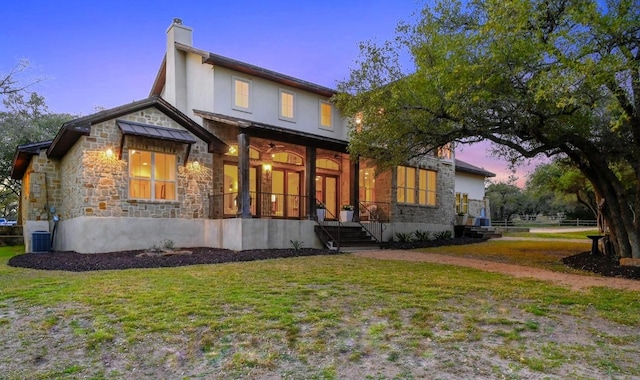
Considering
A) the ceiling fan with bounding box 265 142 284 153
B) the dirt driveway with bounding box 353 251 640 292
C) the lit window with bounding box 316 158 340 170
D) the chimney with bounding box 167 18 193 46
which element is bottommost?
the dirt driveway with bounding box 353 251 640 292

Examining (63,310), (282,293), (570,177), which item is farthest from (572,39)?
(570,177)

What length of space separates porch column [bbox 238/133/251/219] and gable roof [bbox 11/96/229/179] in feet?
4.23

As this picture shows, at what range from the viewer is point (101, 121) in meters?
11.9

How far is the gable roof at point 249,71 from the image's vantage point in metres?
13.7

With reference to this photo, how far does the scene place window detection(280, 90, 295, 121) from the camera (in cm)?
1577

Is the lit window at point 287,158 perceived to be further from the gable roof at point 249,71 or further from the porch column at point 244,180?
the porch column at point 244,180

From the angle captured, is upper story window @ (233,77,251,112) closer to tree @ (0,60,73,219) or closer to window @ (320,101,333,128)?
window @ (320,101,333,128)

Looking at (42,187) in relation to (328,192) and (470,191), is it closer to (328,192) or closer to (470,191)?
(328,192)

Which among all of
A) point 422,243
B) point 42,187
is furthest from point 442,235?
point 42,187

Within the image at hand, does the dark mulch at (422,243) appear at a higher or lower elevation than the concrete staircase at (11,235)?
lower

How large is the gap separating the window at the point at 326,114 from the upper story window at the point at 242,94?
3.49 m

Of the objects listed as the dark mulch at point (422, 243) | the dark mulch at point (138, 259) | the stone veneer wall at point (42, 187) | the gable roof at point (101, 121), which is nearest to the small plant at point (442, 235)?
the dark mulch at point (422, 243)

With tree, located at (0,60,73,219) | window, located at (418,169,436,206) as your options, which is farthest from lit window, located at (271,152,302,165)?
tree, located at (0,60,73,219)

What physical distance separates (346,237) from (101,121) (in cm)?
873
